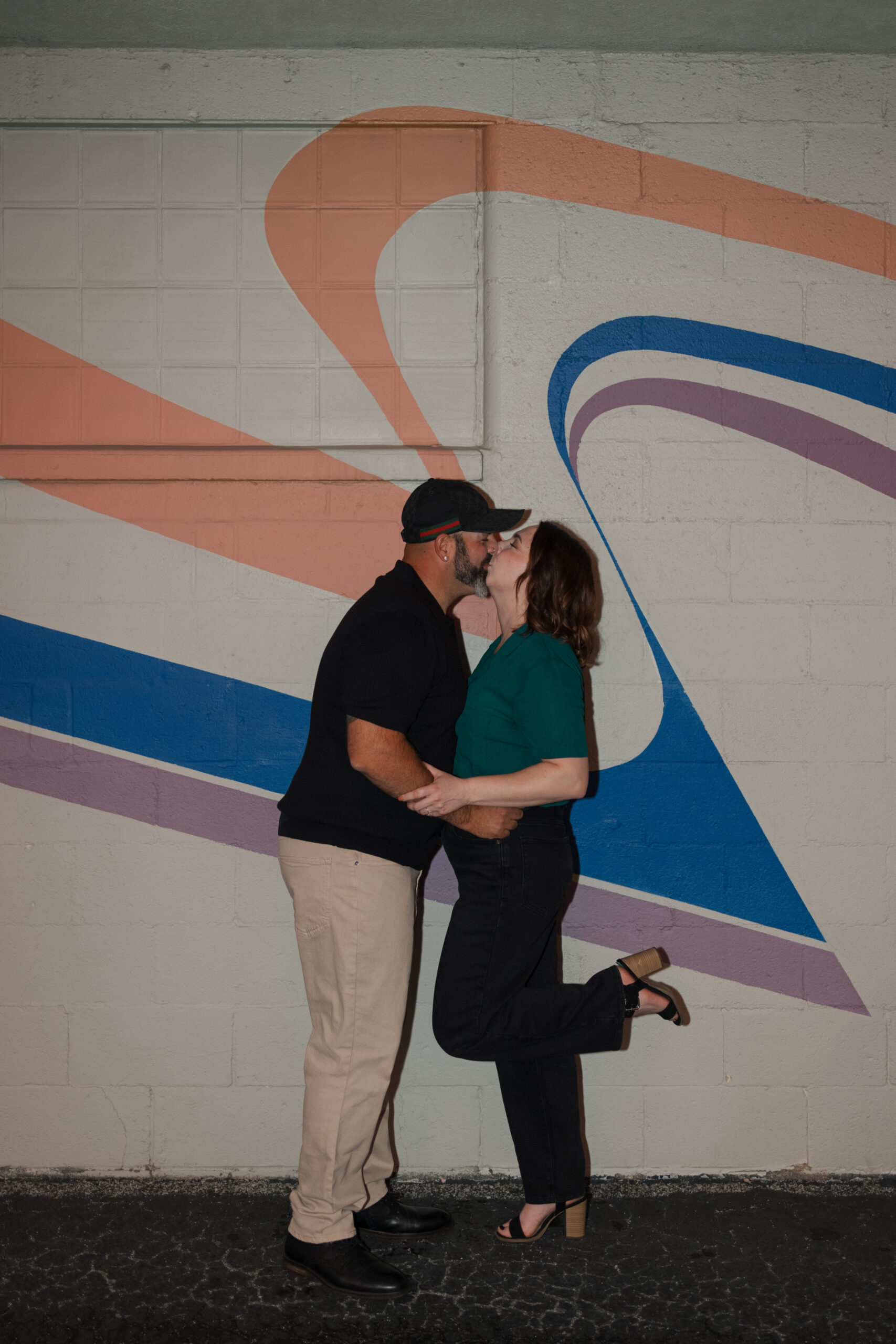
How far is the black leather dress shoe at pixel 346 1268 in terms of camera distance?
2236 millimetres

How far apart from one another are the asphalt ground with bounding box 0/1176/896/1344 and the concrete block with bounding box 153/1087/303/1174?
0.22ft

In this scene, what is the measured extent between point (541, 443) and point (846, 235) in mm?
1100

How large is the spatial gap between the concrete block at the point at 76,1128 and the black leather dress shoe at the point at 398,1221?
2.40 feet

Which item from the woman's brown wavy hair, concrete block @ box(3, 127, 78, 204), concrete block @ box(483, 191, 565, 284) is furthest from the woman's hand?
concrete block @ box(3, 127, 78, 204)

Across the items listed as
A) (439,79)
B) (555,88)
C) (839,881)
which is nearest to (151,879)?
(839,881)

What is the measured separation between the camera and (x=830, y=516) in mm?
2873

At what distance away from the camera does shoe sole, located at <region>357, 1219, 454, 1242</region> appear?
2.51 meters

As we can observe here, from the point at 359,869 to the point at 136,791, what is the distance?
890mm

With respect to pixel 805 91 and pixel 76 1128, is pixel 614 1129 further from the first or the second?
pixel 805 91

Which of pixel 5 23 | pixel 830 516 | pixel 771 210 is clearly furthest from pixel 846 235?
pixel 5 23

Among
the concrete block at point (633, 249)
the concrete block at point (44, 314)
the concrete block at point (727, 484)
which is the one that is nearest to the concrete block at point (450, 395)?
the concrete block at point (633, 249)

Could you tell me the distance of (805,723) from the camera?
2879 mm

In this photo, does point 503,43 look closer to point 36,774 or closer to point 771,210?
point 771,210

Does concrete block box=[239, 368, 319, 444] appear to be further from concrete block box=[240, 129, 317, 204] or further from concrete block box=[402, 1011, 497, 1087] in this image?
concrete block box=[402, 1011, 497, 1087]
